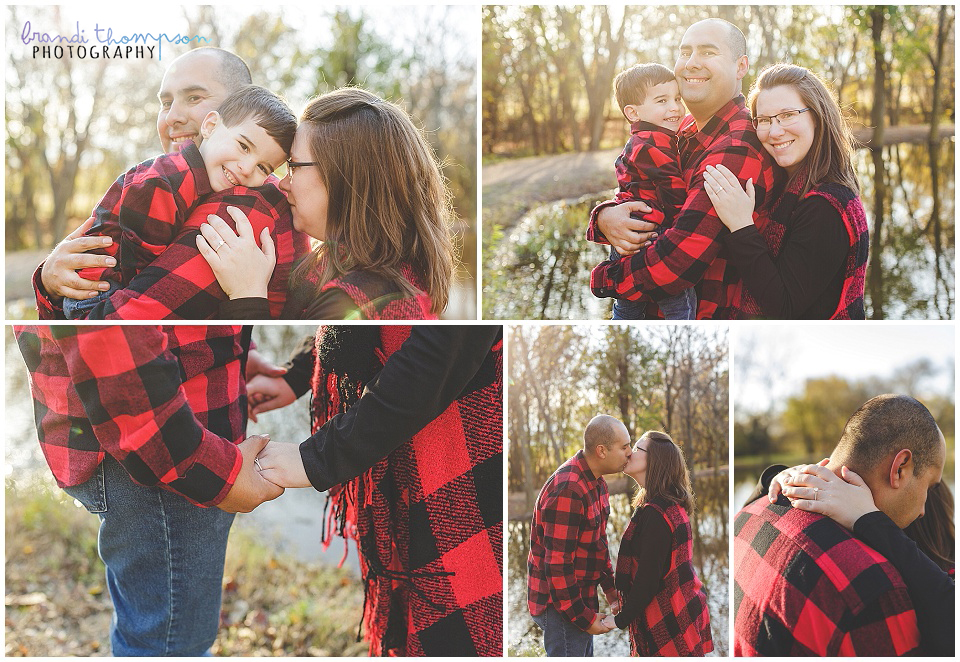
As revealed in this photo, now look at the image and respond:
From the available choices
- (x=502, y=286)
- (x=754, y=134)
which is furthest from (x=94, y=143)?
(x=754, y=134)

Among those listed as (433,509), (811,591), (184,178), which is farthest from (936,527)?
(184,178)

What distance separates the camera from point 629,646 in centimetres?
219

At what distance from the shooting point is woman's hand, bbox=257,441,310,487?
→ 6.10ft

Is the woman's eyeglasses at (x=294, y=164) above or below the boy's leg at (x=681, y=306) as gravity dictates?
above

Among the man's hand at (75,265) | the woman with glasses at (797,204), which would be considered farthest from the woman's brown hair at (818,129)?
the man's hand at (75,265)

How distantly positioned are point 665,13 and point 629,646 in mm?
1858

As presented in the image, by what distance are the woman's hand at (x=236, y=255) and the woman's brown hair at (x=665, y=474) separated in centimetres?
115

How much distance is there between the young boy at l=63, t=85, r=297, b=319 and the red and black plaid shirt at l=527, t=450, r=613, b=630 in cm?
118

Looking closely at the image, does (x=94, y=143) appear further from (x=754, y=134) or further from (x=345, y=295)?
(x=754, y=134)

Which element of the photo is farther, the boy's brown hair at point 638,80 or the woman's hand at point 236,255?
the boy's brown hair at point 638,80

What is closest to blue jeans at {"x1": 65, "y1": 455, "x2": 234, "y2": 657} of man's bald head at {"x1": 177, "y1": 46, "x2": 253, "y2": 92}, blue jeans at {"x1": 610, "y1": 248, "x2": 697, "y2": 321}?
man's bald head at {"x1": 177, "y1": 46, "x2": 253, "y2": 92}

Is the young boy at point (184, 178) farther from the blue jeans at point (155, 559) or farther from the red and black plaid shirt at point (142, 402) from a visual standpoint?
the blue jeans at point (155, 559)

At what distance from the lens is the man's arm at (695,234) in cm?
202

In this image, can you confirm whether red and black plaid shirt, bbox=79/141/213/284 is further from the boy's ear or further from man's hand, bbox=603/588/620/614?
man's hand, bbox=603/588/620/614
